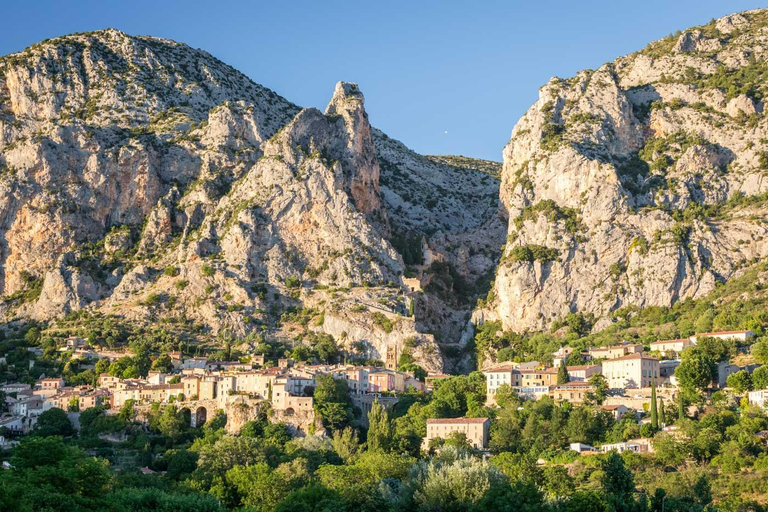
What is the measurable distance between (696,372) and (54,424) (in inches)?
2032

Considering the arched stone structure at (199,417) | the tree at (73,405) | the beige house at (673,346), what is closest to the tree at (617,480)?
the beige house at (673,346)

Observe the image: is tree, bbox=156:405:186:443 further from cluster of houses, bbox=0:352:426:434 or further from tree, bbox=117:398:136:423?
cluster of houses, bbox=0:352:426:434

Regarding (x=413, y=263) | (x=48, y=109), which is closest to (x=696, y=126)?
(x=413, y=263)

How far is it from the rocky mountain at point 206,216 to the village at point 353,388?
11522 mm

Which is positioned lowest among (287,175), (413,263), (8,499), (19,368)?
(8,499)

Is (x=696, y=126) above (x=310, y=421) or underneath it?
above

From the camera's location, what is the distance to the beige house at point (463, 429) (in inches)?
3412

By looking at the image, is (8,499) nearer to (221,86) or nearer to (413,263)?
(413,263)

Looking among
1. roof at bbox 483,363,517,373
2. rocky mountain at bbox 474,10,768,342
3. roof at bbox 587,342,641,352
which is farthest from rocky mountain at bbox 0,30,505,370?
roof at bbox 587,342,641,352

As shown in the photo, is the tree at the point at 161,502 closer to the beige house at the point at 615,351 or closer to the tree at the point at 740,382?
the tree at the point at 740,382

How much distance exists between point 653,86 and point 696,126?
392 inches

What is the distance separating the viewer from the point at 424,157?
17225cm

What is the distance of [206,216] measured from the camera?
423ft

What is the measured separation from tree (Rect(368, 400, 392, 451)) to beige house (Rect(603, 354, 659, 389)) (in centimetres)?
2127
